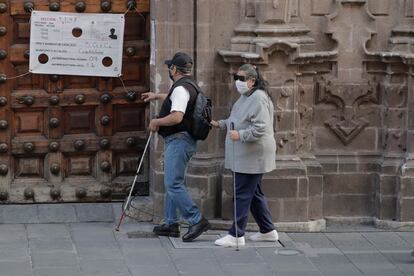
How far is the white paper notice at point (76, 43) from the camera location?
12.0 metres

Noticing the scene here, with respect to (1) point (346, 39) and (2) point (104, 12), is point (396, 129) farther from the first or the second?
(2) point (104, 12)

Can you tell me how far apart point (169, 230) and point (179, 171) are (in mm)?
657

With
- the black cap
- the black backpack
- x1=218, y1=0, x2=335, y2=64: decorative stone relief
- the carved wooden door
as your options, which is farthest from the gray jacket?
the carved wooden door

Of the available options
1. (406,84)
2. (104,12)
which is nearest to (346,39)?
(406,84)

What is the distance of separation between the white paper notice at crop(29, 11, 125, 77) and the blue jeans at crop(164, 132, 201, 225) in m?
1.46

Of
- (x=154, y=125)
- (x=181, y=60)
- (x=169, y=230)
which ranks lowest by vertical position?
(x=169, y=230)

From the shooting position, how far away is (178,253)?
35.3 ft

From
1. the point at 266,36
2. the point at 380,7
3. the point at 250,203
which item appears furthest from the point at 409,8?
the point at 250,203

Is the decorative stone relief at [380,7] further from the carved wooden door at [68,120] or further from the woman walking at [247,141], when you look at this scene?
the carved wooden door at [68,120]

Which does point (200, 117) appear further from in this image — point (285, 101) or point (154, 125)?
point (285, 101)

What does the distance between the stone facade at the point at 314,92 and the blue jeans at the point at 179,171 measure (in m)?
0.60

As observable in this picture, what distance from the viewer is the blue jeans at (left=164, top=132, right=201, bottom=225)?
1100 cm

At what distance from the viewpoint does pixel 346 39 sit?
38.8 ft

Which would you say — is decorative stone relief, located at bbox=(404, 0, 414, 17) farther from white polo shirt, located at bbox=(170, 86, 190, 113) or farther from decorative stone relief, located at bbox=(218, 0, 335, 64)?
white polo shirt, located at bbox=(170, 86, 190, 113)
